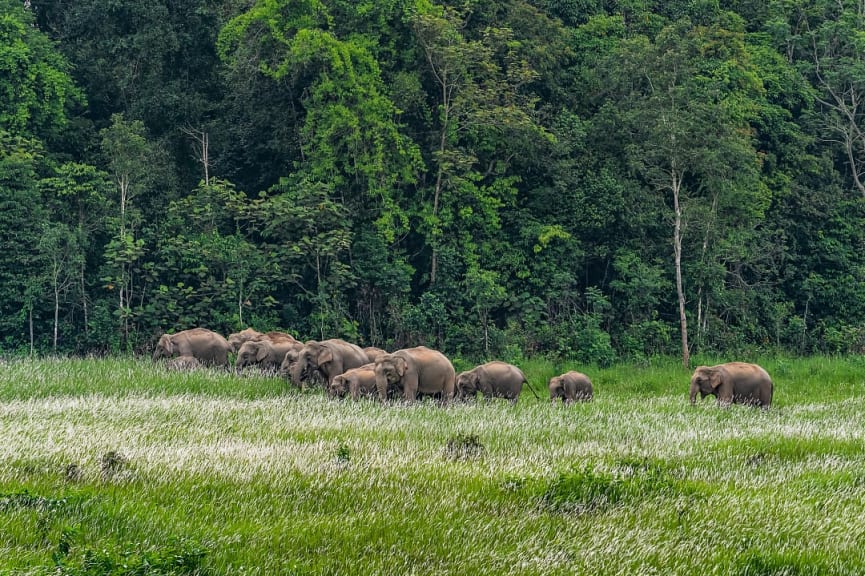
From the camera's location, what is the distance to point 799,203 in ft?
156

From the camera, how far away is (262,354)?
2692 cm

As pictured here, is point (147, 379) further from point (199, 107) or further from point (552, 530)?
point (199, 107)

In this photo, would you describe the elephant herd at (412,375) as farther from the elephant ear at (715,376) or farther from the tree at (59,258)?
the tree at (59,258)

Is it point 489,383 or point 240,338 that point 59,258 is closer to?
point 240,338

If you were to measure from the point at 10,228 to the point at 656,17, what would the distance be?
3188 centimetres

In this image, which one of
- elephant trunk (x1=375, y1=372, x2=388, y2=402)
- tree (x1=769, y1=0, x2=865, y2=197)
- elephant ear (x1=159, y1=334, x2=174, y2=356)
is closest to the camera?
elephant trunk (x1=375, y1=372, x2=388, y2=402)

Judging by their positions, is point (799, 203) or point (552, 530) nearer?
point (552, 530)

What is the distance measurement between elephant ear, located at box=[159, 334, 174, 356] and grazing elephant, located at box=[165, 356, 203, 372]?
13.7 inches

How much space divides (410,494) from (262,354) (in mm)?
17278

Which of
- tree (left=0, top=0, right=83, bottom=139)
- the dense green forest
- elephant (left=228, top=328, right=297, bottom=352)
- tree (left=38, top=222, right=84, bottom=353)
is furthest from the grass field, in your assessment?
tree (left=0, top=0, right=83, bottom=139)

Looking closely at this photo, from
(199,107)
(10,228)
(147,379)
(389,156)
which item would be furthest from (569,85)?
(147,379)

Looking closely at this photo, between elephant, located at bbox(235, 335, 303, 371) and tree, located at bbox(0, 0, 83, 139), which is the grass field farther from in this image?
tree, located at bbox(0, 0, 83, 139)

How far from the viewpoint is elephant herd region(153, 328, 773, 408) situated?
74.3ft

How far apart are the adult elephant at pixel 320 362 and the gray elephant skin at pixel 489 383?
2994 millimetres
